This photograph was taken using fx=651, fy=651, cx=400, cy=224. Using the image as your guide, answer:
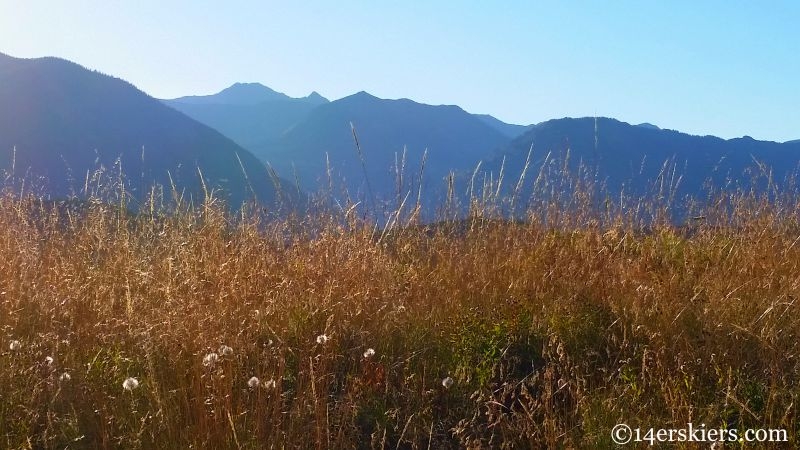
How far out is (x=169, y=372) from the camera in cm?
246

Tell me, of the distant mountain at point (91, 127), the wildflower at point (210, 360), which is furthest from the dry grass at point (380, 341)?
the distant mountain at point (91, 127)

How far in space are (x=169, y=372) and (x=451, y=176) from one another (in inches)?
105

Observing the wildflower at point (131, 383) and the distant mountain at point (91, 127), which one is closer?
the wildflower at point (131, 383)

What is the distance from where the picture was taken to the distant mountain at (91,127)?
243 ft

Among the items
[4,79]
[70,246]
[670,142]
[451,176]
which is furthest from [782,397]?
[670,142]

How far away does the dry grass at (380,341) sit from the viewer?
2.18 meters

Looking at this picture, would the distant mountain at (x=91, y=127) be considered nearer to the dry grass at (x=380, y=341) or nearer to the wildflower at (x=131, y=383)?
A: the dry grass at (x=380, y=341)

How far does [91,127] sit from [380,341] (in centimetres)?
9312

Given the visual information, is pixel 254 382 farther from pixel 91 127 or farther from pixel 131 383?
pixel 91 127

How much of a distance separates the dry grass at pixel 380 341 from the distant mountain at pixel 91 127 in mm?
65218

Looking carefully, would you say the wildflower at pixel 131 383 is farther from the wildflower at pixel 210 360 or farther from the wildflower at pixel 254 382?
the wildflower at pixel 254 382

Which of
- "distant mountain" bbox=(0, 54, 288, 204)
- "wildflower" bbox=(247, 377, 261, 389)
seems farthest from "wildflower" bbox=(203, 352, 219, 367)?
"distant mountain" bbox=(0, 54, 288, 204)

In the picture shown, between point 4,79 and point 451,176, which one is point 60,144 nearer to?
point 4,79

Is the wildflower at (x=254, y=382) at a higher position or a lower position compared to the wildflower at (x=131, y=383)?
higher
